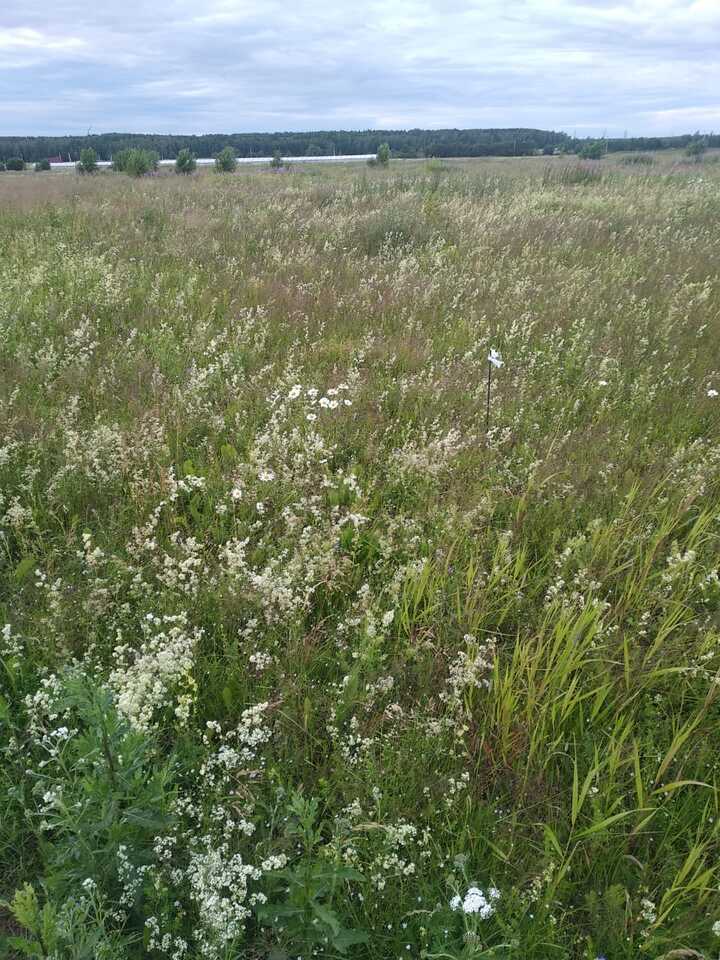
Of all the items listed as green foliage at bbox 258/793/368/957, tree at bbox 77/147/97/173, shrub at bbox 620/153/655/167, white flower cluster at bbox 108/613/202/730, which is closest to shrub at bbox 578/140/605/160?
shrub at bbox 620/153/655/167

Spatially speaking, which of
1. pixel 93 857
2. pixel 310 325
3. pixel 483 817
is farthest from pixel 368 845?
pixel 310 325

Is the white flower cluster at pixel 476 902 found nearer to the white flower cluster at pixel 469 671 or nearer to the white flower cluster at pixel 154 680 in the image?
the white flower cluster at pixel 469 671

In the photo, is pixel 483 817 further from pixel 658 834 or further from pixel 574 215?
pixel 574 215

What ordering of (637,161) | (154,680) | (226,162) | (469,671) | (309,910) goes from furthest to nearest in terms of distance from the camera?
1. (226,162)
2. (637,161)
3. (469,671)
4. (154,680)
5. (309,910)

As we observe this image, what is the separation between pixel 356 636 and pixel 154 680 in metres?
0.79

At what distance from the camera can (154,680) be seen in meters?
2.00

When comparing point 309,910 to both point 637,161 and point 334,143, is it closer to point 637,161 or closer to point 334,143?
point 637,161

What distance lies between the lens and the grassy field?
62.6 inches

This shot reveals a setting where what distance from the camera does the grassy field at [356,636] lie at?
62.6 inches

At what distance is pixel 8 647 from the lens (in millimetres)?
2342

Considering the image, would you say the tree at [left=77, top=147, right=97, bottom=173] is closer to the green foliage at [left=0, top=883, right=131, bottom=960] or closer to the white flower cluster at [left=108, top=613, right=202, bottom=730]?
the white flower cluster at [left=108, top=613, right=202, bottom=730]

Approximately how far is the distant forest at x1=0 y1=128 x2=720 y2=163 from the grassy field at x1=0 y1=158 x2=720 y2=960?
81.4 meters

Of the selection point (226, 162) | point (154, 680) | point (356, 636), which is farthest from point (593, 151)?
point (154, 680)

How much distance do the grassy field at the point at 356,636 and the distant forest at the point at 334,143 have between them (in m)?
81.4
